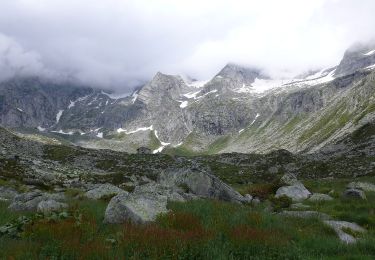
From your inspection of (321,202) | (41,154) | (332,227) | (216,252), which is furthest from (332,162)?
(41,154)

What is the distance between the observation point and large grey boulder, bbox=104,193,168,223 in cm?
1337

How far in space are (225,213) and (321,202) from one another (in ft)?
36.5

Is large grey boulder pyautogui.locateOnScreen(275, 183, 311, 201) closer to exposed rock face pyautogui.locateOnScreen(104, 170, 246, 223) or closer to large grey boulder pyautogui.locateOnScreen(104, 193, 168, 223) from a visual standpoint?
exposed rock face pyautogui.locateOnScreen(104, 170, 246, 223)

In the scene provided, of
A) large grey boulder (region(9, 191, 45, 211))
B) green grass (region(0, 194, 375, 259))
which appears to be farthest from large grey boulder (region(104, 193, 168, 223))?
large grey boulder (region(9, 191, 45, 211))

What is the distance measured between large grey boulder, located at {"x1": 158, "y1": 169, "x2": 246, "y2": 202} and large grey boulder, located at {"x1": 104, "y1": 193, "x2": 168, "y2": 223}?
11.0m

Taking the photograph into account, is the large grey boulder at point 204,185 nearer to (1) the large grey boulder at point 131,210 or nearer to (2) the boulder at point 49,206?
(1) the large grey boulder at point 131,210

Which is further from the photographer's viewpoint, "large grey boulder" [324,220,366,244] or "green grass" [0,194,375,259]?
"large grey boulder" [324,220,366,244]

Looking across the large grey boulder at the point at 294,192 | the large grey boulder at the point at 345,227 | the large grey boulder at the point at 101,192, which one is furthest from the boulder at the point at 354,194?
the large grey boulder at the point at 101,192

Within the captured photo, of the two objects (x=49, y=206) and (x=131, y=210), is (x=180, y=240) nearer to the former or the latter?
(x=131, y=210)

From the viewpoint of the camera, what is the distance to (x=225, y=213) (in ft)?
50.0

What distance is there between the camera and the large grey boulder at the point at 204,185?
2587cm

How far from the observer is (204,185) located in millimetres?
27719

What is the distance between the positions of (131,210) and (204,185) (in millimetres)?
14600

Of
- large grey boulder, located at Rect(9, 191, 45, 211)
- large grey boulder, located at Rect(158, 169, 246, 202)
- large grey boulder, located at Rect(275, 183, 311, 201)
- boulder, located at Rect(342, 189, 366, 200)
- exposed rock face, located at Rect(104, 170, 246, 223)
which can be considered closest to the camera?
exposed rock face, located at Rect(104, 170, 246, 223)
